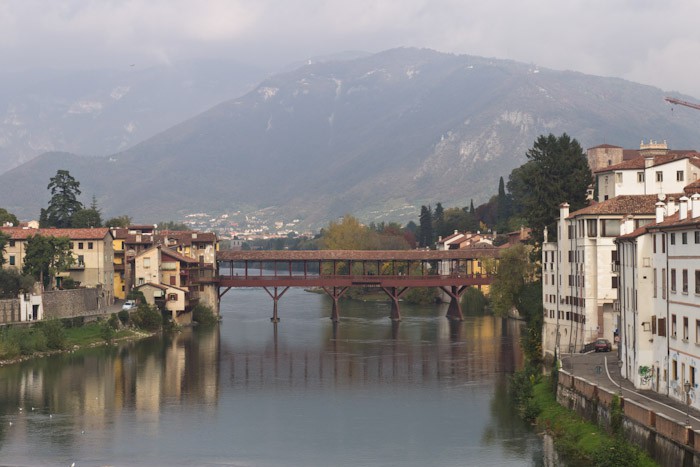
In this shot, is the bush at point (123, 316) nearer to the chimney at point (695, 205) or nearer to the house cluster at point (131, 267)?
the house cluster at point (131, 267)

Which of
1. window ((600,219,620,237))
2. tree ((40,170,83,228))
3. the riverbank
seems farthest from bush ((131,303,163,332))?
window ((600,219,620,237))

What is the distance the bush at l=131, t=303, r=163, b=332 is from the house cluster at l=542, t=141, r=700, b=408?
32380 millimetres

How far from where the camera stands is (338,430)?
49.7 meters

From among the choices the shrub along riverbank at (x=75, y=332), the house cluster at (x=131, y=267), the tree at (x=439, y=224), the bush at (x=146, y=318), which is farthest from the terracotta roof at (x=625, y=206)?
the tree at (x=439, y=224)

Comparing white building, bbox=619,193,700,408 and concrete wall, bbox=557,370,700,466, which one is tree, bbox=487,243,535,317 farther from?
concrete wall, bbox=557,370,700,466

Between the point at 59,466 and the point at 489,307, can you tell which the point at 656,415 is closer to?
the point at 59,466

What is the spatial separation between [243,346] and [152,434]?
34.5 metres

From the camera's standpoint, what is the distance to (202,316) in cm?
10112

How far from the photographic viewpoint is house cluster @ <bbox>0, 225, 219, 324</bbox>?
3757 inches

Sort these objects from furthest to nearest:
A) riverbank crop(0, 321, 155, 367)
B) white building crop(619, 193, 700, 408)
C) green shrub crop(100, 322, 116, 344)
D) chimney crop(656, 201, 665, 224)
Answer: green shrub crop(100, 322, 116, 344)
riverbank crop(0, 321, 155, 367)
chimney crop(656, 201, 665, 224)
white building crop(619, 193, 700, 408)

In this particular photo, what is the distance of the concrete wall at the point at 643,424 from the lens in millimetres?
31902

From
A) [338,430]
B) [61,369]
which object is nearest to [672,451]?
[338,430]

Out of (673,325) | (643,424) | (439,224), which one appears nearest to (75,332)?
(673,325)

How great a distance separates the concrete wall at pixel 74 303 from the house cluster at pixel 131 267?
182 centimetres
